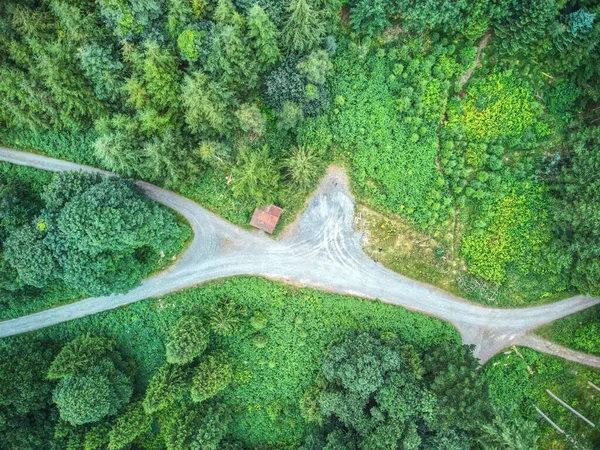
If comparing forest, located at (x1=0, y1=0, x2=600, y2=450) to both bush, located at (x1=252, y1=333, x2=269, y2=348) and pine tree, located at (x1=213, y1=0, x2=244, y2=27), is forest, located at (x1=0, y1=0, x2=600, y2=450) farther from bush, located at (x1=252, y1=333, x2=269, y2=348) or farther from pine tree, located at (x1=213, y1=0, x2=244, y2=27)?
bush, located at (x1=252, y1=333, x2=269, y2=348)

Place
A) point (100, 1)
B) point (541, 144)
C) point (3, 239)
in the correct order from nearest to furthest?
point (100, 1) → point (3, 239) → point (541, 144)

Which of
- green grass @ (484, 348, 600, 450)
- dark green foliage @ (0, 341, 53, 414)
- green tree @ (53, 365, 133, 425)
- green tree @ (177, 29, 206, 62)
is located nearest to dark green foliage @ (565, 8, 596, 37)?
green grass @ (484, 348, 600, 450)

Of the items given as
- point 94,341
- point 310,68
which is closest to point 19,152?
point 94,341

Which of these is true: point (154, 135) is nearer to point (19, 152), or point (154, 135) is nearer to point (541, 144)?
point (19, 152)

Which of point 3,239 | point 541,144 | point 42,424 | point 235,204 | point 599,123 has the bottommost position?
point 42,424

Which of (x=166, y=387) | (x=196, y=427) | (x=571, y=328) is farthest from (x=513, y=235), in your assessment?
(x=166, y=387)

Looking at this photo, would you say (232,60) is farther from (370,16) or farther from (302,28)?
(370,16)

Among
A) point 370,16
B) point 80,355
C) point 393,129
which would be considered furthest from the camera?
point 393,129
